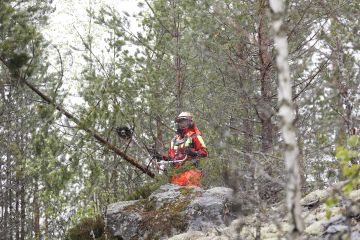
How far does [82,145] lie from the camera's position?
7473 millimetres

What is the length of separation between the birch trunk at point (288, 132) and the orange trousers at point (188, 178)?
17.8ft

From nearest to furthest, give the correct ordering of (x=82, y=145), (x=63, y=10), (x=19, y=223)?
(x=82, y=145), (x=19, y=223), (x=63, y=10)

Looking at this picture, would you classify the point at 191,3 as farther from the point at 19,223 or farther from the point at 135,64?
the point at 19,223

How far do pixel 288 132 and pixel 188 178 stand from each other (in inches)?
216

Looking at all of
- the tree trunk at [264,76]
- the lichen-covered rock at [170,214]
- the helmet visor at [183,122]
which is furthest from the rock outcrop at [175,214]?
the tree trunk at [264,76]

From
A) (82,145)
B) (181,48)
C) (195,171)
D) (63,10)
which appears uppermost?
(63,10)

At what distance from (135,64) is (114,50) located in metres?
0.77

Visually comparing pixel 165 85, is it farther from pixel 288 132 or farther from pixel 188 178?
pixel 288 132

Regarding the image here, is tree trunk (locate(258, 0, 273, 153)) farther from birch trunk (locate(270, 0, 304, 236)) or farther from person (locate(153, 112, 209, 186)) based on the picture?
birch trunk (locate(270, 0, 304, 236))

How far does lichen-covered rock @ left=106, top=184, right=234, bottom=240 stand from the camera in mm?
6398

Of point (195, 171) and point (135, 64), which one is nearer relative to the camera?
point (195, 171)

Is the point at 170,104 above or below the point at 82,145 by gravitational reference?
above

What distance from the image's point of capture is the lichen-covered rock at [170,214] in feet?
21.0

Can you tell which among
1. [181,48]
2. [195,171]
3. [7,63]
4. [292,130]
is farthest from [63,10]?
[292,130]
